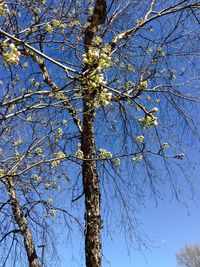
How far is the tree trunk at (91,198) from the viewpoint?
4.23 m

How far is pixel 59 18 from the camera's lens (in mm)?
4098

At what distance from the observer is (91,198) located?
4543 mm

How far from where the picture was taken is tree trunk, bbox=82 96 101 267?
4234 millimetres

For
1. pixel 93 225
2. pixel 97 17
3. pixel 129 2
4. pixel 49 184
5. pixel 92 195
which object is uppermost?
pixel 129 2

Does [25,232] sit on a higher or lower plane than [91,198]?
higher

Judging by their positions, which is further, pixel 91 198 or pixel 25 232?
pixel 25 232

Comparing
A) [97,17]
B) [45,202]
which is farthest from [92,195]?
[97,17]

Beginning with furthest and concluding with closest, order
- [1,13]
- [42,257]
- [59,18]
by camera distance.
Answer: [42,257]
[59,18]
[1,13]

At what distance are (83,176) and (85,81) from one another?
2.94 metres

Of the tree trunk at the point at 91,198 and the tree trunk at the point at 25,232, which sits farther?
the tree trunk at the point at 25,232

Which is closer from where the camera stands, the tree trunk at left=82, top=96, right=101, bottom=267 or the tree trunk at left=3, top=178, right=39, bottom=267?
the tree trunk at left=82, top=96, right=101, bottom=267

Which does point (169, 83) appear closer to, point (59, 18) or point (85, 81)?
point (59, 18)

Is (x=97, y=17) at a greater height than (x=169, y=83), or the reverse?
(x=97, y=17)

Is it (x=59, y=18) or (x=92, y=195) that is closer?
(x=59, y=18)
